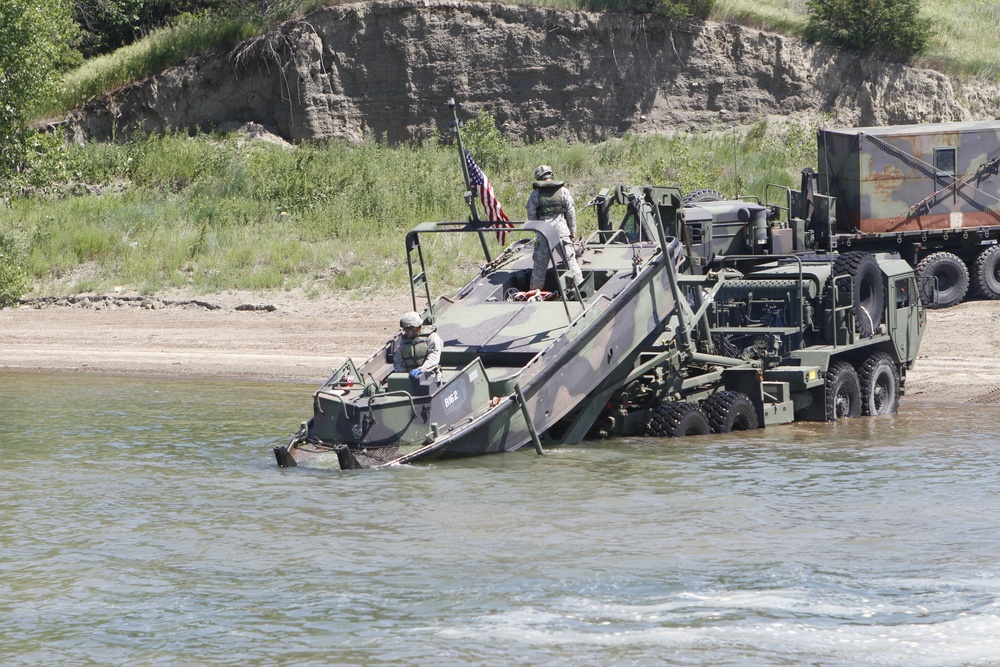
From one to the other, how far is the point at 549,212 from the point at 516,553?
16.8 feet

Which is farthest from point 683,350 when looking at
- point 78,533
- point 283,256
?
point 283,256

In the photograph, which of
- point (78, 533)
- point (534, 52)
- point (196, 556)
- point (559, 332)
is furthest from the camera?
point (534, 52)

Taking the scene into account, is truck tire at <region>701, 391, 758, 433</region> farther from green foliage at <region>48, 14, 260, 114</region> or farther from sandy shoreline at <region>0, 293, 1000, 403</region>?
green foliage at <region>48, 14, 260, 114</region>

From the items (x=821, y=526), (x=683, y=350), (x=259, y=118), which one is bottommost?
(x=821, y=526)

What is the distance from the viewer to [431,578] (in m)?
10.6

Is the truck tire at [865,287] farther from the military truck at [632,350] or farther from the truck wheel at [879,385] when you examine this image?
the truck wheel at [879,385]

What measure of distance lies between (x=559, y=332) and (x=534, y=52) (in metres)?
21.9

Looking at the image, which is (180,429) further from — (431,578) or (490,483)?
(431,578)

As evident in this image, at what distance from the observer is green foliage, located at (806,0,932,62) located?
33.8m

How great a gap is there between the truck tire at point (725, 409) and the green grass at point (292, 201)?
9.68 metres

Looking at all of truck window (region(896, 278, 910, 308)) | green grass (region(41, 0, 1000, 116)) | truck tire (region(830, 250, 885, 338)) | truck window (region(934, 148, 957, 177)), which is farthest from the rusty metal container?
green grass (region(41, 0, 1000, 116))

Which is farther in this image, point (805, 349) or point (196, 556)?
point (805, 349)

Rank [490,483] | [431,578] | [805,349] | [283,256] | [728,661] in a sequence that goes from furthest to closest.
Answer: [283,256] → [805,349] → [490,483] → [431,578] → [728,661]

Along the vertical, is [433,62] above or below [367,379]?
above
